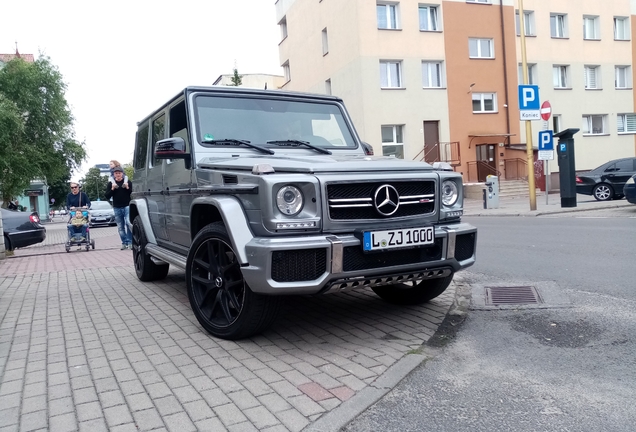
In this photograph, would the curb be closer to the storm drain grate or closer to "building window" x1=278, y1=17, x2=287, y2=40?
the storm drain grate

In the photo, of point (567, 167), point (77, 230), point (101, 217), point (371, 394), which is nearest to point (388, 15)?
point (567, 167)

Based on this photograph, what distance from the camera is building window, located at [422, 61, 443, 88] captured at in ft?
90.3

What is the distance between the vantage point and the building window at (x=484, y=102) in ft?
93.2

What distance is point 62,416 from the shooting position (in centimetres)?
294

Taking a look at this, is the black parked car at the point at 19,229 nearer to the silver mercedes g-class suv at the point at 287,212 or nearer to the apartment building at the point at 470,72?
the silver mercedes g-class suv at the point at 287,212

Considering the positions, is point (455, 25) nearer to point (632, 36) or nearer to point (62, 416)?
point (632, 36)

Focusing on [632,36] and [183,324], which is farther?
[632,36]

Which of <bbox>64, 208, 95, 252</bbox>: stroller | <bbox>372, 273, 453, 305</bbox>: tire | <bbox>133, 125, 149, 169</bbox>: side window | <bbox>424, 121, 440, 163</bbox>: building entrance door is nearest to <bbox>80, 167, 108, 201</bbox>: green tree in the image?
<bbox>424, 121, 440, 163</bbox>: building entrance door

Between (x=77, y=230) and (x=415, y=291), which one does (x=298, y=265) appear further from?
(x=77, y=230)

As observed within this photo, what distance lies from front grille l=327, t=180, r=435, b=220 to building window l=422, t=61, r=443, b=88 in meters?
24.5

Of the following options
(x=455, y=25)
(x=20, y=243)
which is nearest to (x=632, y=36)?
(x=455, y=25)

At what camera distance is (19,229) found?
1321 cm

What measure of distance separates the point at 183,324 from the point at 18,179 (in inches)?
951

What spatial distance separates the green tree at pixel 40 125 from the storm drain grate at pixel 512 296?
2536 centimetres
